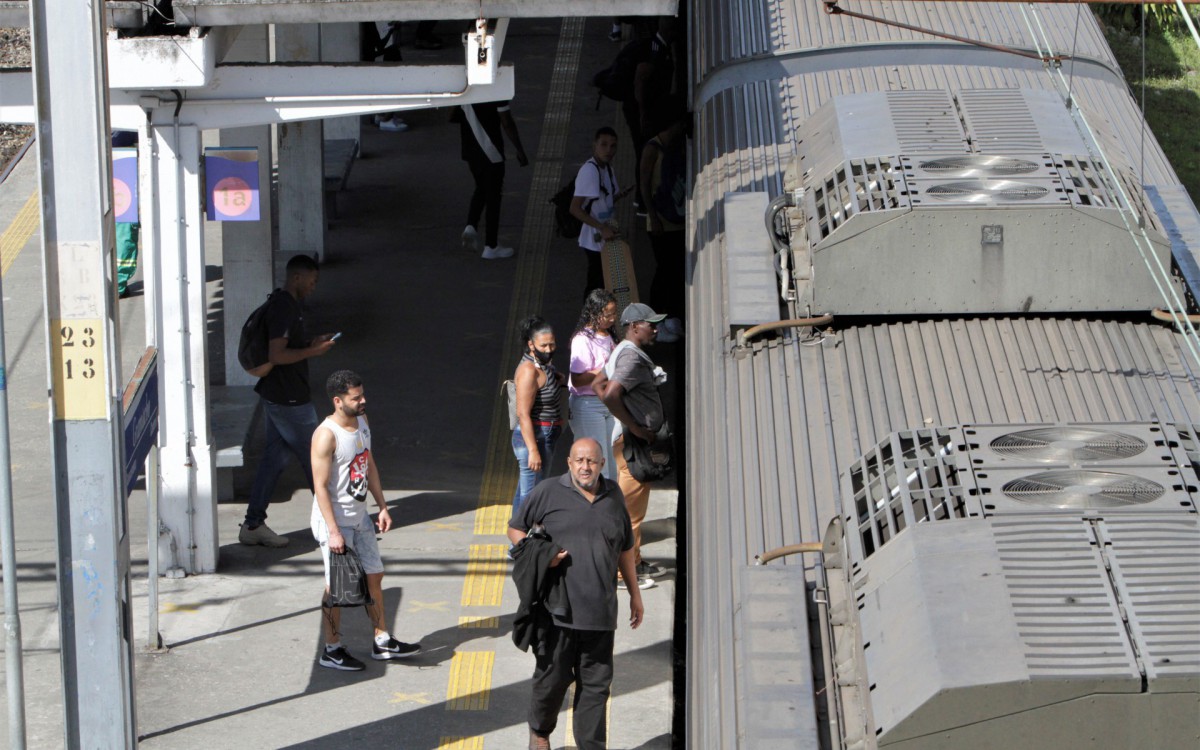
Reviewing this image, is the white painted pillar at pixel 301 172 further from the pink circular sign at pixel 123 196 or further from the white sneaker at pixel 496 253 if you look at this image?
the pink circular sign at pixel 123 196

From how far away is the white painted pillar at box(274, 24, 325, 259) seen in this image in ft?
40.3

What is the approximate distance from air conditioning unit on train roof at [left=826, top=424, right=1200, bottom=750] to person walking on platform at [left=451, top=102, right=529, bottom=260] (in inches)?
348

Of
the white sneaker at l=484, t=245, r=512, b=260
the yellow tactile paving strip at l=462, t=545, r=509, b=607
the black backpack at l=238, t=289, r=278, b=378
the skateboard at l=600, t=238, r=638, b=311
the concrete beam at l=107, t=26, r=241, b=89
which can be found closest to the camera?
the concrete beam at l=107, t=26, r=241, b=89

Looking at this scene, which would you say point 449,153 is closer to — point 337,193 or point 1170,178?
point 337,193

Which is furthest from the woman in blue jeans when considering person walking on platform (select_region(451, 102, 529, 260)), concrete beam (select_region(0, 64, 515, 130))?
person walking on platform (select_region(451, 102, 529, 260))

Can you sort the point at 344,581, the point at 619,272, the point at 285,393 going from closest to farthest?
the point at 344,581 → the point at 285,393 → the point at 619,272

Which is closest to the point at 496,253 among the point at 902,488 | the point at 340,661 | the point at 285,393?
the point at 285,393

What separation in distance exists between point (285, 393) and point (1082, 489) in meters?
5.46

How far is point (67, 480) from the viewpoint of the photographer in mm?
4965

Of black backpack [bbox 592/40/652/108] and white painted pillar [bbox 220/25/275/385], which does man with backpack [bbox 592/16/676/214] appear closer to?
black backpack [bbox 592/40/652/108]

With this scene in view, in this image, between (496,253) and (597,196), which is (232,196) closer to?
(597,196)

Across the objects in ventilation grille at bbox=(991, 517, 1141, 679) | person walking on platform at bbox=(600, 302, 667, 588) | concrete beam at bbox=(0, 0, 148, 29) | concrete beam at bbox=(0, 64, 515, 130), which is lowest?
ventilation grille at bbox=(991, 517, 1141, 679)

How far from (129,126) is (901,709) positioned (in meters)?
5.72

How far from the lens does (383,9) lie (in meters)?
7.52
